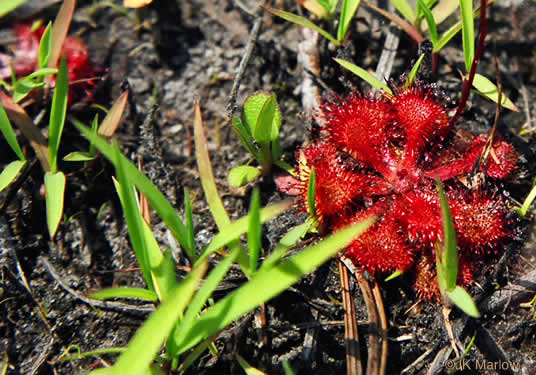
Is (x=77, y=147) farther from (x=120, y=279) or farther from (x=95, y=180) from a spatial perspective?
(x=120, y=279)

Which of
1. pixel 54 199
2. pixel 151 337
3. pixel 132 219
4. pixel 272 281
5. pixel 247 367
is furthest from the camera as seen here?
pixel 54 199

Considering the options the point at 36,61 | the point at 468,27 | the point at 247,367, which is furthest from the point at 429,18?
the point at 36,61

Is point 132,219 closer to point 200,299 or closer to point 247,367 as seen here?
point 200,299

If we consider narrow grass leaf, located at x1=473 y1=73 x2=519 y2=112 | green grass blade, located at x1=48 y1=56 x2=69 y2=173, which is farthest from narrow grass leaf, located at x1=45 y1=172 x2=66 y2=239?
narrow grass leaf, located at x1=473 y1=73 x2=519 y2=112

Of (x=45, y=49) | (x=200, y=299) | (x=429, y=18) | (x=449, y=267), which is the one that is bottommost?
(x=200, y=299)

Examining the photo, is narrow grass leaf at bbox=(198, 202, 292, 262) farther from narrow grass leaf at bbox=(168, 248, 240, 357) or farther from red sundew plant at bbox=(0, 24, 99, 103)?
red sundew plant at bbox=(0, 24, 99, 103)

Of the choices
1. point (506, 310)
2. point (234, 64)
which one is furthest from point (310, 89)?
point (506, 310)
